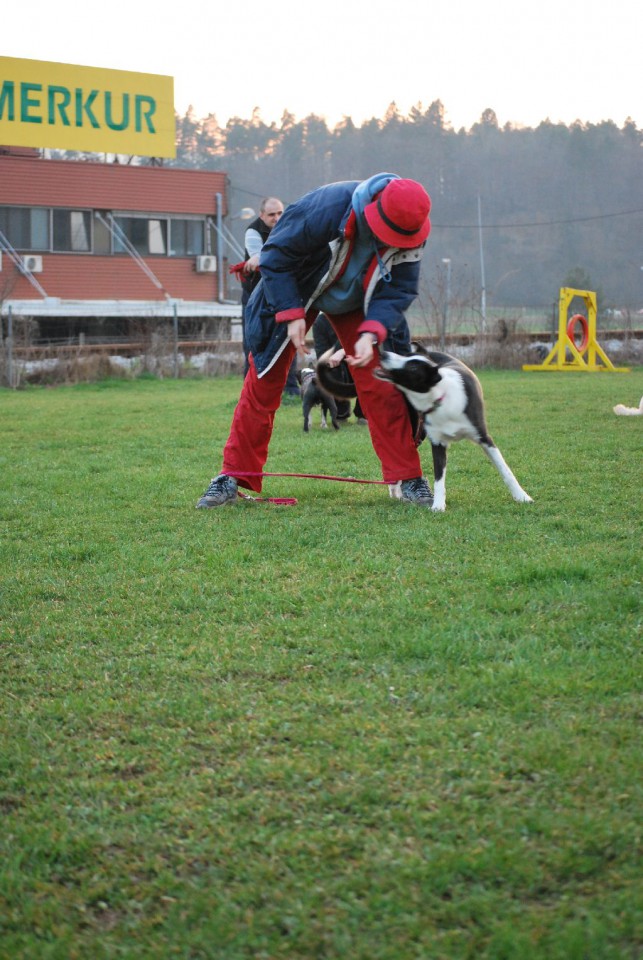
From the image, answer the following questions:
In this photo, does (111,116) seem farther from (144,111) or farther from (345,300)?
(345,300)

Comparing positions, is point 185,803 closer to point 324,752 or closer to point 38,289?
point 324,752

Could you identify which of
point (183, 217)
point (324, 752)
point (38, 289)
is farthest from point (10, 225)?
point (324, 752)

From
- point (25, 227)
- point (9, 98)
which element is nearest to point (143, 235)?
point (25, 227)

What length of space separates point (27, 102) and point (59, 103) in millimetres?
963

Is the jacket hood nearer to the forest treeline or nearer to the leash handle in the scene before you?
the leash handle

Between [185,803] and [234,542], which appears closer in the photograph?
[185,803]

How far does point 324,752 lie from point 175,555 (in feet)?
7.24

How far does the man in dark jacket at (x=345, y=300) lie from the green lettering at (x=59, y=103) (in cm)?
2712

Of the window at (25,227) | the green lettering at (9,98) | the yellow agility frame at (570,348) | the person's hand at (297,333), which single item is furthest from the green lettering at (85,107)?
the person's hand at (297,333)

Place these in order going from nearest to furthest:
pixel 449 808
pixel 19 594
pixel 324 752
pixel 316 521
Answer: pixel 449 808 → pixel 324 752 → pixel 19 594 → pixel 316 521

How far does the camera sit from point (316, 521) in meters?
5.10

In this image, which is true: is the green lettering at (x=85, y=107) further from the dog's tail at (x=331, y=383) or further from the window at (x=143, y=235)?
the dog's tail at (x=331, y=383)

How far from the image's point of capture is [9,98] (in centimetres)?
2919

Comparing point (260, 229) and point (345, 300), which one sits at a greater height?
point (260, 229)
